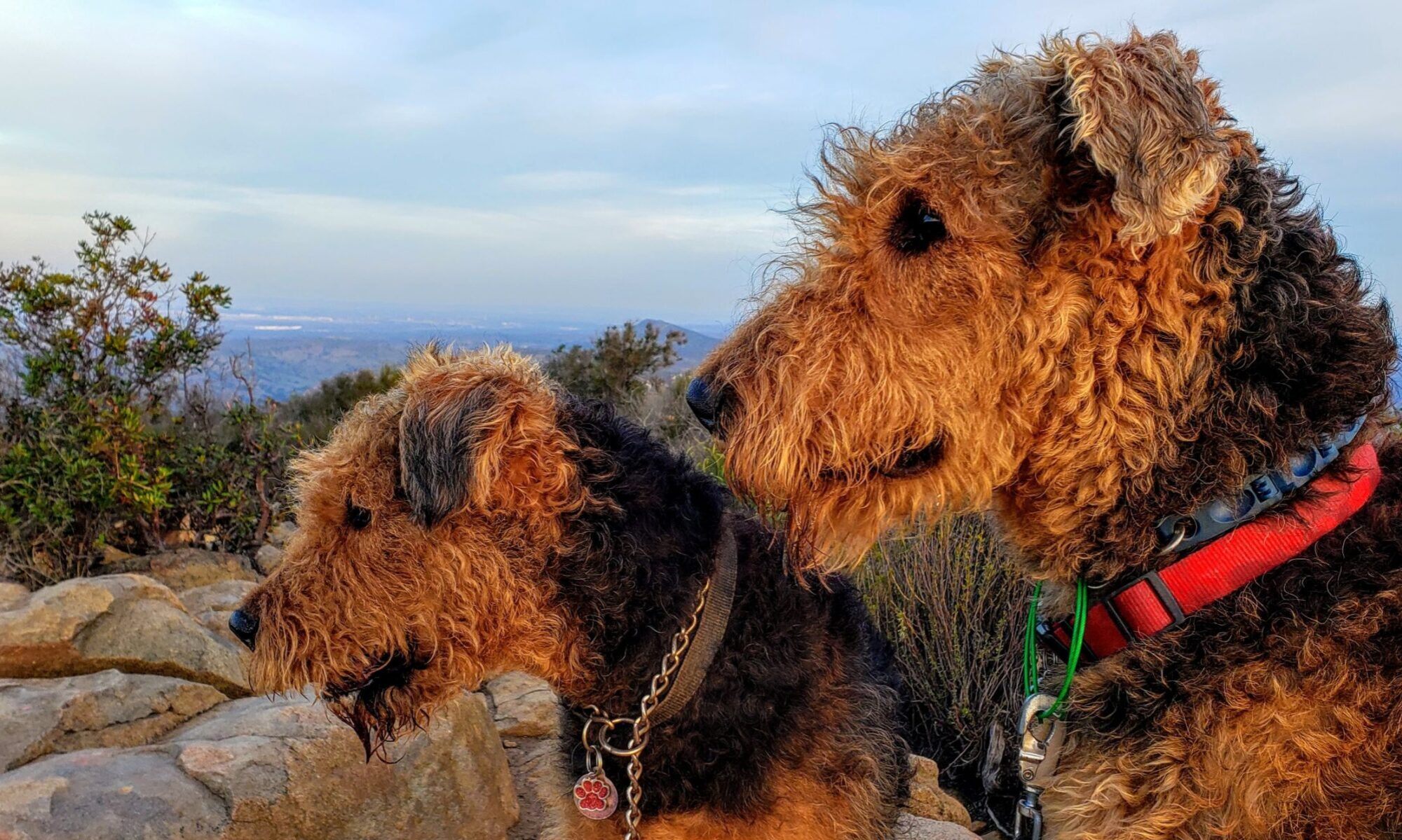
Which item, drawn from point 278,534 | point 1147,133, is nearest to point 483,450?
point 1147,133

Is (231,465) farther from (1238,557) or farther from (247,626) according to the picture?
(1238,557)

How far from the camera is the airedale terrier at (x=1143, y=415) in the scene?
1.89 m

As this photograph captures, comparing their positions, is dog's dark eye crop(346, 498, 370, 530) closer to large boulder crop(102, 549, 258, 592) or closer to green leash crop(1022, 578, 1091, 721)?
green leash crop(1022, 578, 1091, 721)

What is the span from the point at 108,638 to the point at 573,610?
10.8ft

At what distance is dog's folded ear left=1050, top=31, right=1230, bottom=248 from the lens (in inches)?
73.8

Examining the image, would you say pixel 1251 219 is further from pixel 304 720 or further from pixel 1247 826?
pixel 304 720

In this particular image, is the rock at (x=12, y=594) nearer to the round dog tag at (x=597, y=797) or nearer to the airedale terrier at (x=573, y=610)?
the airedale terrier at (x=573, y=610)

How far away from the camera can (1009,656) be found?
5.29 metres

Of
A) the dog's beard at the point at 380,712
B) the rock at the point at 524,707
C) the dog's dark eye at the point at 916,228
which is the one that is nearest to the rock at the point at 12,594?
the rock at the point at 524,707

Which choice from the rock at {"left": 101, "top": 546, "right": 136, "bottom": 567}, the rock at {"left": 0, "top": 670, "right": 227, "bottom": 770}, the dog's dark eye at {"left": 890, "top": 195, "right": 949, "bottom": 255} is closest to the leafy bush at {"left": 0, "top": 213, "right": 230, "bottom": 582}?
the rock at {"left": 101, "top": 546, "right": 136, "bottom": 567}

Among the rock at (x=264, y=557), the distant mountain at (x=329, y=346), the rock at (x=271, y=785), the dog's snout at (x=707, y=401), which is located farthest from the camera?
the distant mountain at (x=329, y=346)

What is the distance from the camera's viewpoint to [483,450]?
3.08 m

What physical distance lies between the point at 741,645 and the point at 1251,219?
1.95 meters

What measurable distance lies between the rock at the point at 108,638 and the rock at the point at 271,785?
1.53 ft
